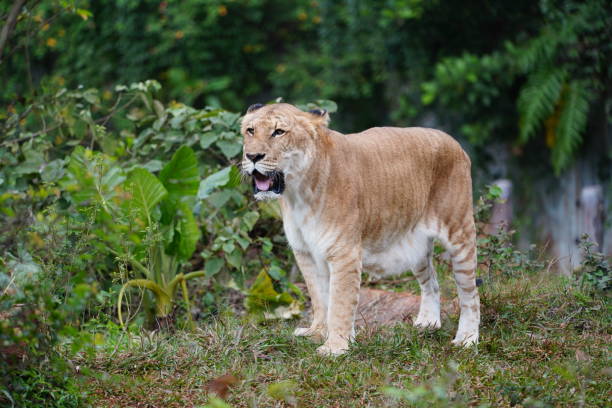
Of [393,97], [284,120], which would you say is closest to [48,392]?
[284,120]

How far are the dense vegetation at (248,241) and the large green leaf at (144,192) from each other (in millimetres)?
11

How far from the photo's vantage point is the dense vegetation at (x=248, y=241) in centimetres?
413

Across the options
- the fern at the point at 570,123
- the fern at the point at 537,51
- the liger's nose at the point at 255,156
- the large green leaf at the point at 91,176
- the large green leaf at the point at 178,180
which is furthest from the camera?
the fern at the point at 537,51

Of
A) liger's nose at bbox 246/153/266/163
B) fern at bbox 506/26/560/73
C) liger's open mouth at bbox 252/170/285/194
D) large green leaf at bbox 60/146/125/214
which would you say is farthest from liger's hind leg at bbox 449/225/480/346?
fern at bbox 506/26/560/73

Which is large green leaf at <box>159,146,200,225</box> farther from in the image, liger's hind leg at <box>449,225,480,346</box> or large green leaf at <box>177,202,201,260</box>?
liger's hind leg at <box>449,225,480,346</box>

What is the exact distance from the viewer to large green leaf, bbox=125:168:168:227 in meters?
5.75

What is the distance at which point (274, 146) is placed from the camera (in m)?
4.78

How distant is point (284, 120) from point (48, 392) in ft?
6.24

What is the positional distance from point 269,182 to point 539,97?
6.80 meters

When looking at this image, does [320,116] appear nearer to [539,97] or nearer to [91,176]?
[91,176]

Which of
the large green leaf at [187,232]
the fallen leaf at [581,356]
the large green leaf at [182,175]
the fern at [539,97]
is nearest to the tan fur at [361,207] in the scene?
the fallen leaf at [581,356]

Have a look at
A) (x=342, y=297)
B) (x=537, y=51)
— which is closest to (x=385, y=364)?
(x=342, y=297)

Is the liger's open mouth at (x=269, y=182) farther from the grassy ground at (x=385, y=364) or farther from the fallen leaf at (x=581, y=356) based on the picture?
the fallen leaf at (x=581, y=356)

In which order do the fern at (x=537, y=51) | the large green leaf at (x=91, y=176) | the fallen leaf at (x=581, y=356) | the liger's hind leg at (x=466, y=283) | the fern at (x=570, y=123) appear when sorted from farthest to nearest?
the fern at (x=537, y=51), the fern at (x=570, y=123), the large green leaf at (x=91, y=176), the liger's hind leg at (x=466, y=283), the fallen leaf at (x=581, y=356)
